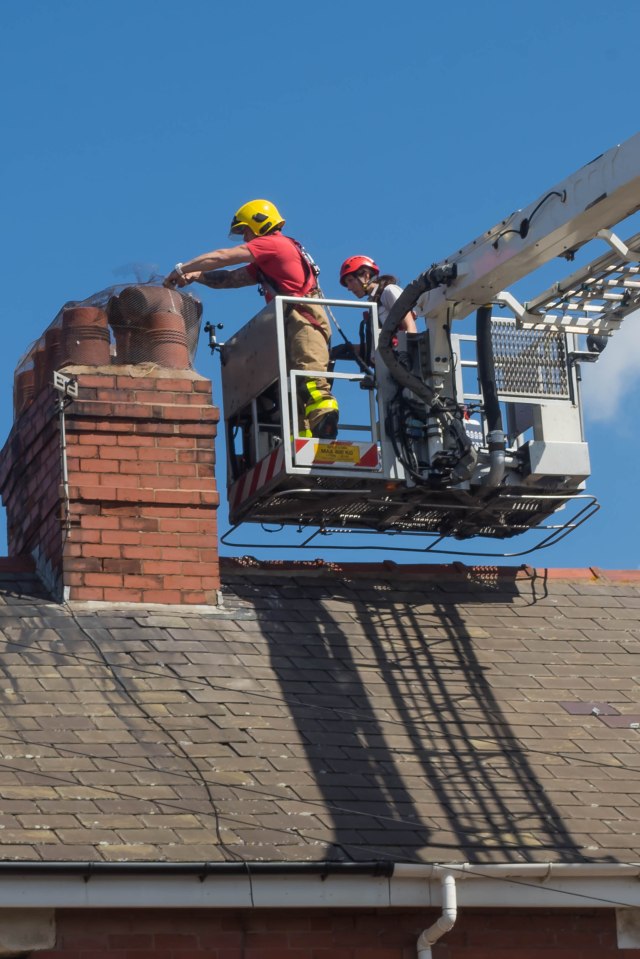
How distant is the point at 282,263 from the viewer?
1326 centimetres

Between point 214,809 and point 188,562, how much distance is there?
254cm

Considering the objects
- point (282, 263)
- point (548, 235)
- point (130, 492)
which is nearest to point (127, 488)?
point (130, 492)

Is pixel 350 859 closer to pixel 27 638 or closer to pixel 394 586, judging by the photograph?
pixel 27 638

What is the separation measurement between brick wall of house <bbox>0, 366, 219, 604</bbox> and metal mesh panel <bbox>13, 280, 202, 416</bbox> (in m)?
0.24

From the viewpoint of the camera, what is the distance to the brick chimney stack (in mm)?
11773

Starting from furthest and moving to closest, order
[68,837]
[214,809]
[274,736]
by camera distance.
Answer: [274,736] → [214,809] → [68,837]

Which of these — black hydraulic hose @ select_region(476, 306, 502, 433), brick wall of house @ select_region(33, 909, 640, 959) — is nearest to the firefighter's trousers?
black hydraulic hose @ select_region(476, 306, 502, 433)

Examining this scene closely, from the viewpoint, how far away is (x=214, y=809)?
9781mm

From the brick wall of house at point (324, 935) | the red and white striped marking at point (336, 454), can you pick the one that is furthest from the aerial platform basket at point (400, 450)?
the brick wall of house at point (324, 935)

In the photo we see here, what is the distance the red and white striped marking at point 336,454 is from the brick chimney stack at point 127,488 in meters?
0.63

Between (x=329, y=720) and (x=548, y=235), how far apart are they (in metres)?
3.62

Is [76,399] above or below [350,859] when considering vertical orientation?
above

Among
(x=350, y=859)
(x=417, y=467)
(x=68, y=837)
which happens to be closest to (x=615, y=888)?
(x=350, y=859)

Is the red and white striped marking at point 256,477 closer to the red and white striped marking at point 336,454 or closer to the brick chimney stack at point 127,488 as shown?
the red and white striped marking at point 336,454
